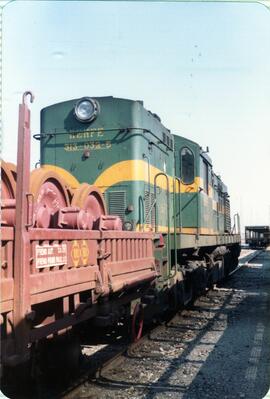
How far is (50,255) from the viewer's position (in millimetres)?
3506

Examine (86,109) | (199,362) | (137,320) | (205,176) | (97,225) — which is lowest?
(199,362)

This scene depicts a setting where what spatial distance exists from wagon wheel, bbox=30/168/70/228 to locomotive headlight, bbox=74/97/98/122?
2.67 metres

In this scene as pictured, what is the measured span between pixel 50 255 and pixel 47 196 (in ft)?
3.26

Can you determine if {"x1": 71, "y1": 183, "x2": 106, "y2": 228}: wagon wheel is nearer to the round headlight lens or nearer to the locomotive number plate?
the locomotive number plate

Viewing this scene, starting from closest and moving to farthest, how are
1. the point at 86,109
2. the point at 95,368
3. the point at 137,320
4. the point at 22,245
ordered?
1. the point at 22,245
2. the point at 95,368
3. the point at 137,320
4. the point at 86,109

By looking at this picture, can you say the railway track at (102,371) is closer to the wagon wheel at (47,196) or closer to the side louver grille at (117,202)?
the wagon wheel at (47,196)

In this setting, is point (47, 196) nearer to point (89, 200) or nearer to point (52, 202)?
point (52, 202)

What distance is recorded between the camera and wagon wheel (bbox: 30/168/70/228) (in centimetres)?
406

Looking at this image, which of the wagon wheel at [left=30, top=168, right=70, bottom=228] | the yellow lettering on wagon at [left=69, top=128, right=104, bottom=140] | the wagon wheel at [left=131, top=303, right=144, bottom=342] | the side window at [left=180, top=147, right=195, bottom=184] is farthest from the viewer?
the side window at [left=180, top=147, right=195, bottom=184]

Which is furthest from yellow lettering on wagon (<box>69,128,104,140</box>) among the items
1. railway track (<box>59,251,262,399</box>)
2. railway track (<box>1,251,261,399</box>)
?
railway track (<box>59,251,262,399</box>)

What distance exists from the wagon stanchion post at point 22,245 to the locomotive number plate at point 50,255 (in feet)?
0.70

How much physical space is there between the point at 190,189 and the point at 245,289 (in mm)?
4777

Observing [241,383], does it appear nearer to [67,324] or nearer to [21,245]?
[67,324]

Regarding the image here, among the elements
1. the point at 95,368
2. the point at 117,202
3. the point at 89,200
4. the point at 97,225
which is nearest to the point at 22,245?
the point at 97,225
